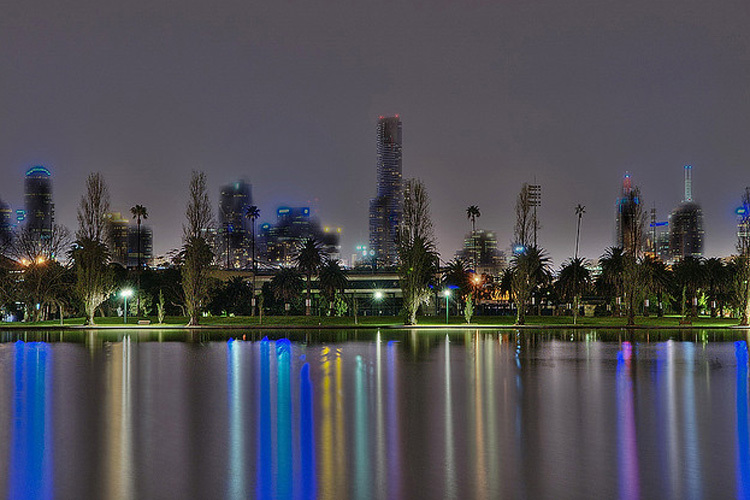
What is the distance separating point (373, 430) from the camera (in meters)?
14.0

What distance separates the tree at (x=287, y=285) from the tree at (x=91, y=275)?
31.1 m

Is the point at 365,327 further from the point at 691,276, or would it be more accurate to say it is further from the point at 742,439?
the point at 691,276

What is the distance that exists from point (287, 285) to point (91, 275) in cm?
3349

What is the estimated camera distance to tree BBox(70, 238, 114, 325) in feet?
217

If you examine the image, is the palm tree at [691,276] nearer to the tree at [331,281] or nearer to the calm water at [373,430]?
the tree at [331,281]

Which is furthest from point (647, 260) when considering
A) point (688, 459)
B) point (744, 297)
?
point (688, 459)

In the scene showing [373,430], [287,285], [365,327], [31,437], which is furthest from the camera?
[287,285]

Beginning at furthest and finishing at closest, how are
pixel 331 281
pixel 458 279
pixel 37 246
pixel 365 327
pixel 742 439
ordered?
1. pixel 458 279
2. pixel 331 281
3. pixel 37 246
4. pixel 365 327
5. pixel 742 439

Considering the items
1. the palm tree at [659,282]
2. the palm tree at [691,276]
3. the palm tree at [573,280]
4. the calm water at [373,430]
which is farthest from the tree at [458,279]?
the calm water at [373,430]

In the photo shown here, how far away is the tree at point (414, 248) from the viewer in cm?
6488

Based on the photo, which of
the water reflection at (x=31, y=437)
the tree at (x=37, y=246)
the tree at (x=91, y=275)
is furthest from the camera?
the tree at (x=37, y=246)

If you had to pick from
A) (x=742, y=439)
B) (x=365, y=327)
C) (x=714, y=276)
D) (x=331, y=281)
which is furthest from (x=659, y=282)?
(x=742, y=439)

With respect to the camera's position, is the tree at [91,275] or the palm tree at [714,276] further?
the palm tree at [714,276]

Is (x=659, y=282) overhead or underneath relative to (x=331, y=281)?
underneath
